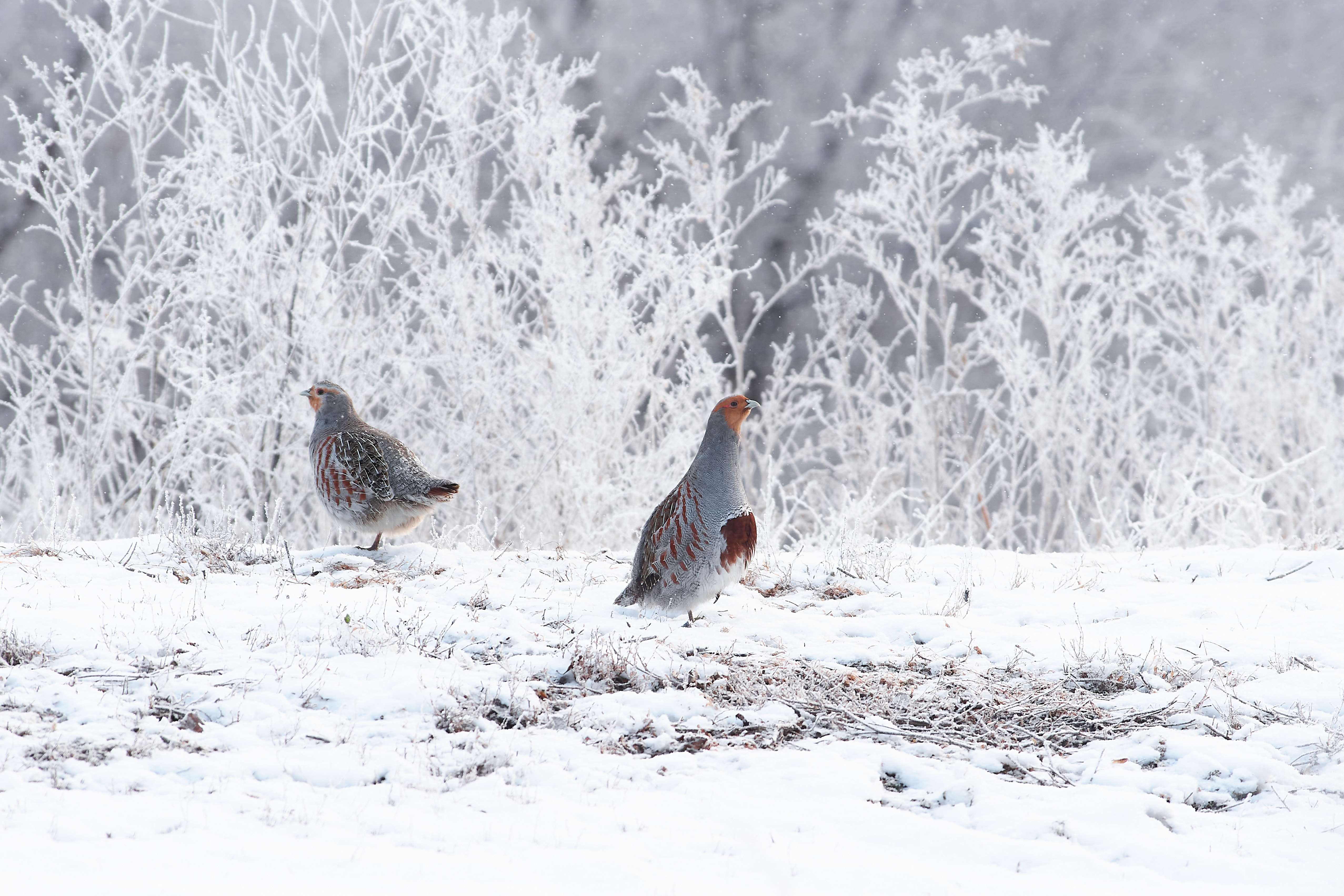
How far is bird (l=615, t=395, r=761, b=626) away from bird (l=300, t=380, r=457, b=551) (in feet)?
4.92

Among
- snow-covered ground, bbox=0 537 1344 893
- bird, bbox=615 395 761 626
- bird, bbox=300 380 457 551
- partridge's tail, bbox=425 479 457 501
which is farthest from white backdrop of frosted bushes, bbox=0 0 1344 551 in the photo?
snow-covered ground, bbox=0 537 1344 893

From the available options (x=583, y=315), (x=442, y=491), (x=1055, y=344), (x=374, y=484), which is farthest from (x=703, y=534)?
(x=1055, y=344)

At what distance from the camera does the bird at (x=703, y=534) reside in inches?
198

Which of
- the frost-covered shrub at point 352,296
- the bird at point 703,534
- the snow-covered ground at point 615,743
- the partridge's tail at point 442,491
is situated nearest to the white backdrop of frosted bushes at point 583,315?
the frost-covered shrub at point 352,296

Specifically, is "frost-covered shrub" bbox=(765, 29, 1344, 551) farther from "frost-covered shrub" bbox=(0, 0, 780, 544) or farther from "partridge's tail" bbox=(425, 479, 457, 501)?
"partridge's tail" bbox=(425, 479, 457, 501)

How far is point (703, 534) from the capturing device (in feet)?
16.6

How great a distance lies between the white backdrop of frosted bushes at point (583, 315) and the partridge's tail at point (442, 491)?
43.5 inches

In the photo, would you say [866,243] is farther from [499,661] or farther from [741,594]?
[499,661]

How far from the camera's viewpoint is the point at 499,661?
4.32 meters

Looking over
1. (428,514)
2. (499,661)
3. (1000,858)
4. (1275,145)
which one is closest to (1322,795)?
(1000,858)

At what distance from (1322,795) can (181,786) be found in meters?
3.57

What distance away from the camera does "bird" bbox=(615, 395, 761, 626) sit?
503 cm

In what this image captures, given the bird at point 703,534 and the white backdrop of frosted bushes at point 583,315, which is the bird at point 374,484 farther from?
the bird at point 703,534

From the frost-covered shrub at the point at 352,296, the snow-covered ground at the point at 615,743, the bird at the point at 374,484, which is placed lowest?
the snow-covered ground at the point at 615,743
